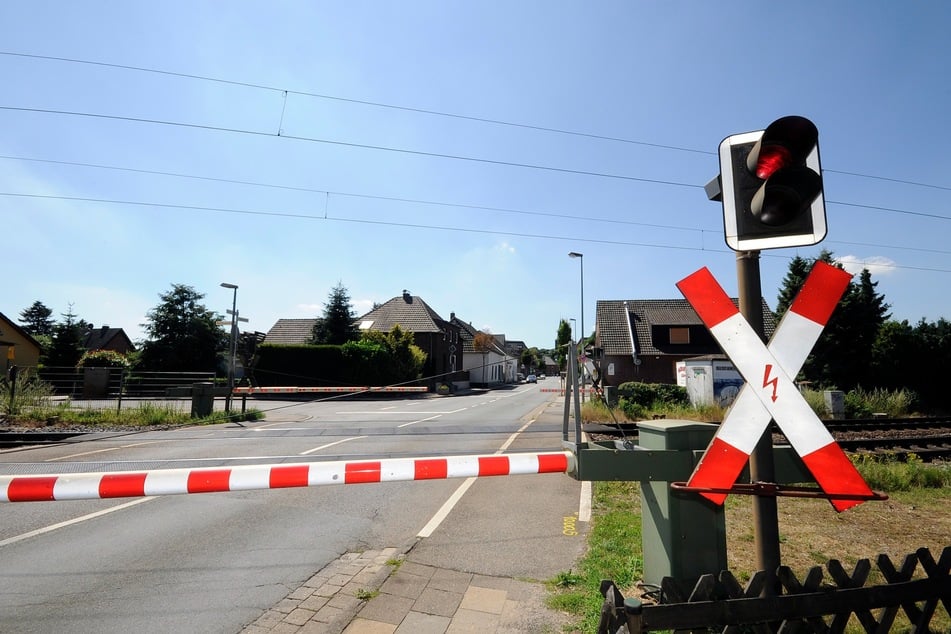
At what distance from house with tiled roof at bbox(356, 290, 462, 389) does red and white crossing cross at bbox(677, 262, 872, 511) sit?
3990 centimetres

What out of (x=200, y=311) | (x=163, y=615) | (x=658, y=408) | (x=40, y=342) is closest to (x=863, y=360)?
(x=658, y=408)

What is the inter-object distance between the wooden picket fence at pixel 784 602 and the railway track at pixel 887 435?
4973 millimetres

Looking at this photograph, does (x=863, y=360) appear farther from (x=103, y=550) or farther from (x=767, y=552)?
(x=103, y=550)

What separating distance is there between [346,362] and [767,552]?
113 feet

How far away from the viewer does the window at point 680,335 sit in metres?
35.9

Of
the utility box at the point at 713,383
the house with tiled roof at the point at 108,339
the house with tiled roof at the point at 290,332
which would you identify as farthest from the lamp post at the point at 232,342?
the house with tiled roof at the point at 108,339

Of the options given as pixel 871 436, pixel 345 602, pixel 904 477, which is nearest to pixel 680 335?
Answer: pixel 871 436

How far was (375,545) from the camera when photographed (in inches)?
173

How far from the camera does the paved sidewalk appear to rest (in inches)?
113

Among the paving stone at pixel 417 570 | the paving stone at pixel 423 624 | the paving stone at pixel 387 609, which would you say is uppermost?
the paving stone at pixel 423 624

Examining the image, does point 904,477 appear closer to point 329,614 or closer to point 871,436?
point 871,436

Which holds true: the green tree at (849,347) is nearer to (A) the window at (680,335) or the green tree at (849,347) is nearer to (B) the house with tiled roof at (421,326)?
(A) the window at (680,335)

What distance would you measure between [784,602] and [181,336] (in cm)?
4602

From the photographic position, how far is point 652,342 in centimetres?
3647
